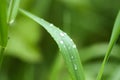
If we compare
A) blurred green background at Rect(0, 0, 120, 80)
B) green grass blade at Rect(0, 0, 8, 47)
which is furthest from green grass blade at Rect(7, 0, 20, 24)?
blurred green background at Rect(0, 0, 120, 80)

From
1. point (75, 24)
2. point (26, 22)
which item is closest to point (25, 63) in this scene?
point (26, 22)

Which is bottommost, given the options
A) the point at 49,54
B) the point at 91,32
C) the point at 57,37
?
the point at 49,54

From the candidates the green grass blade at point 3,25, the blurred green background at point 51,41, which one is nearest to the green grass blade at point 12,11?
the green grass blade at point 3,25

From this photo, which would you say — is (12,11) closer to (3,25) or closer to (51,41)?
(3,25)

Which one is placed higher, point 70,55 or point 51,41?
point 70,55

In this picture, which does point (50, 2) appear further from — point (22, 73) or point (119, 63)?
point (119, 63)

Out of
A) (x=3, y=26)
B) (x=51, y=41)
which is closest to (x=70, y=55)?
(x=3, y=26)

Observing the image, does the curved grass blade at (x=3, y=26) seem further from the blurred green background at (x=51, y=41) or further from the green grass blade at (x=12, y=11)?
the blurred green background at (x=51, y=41)

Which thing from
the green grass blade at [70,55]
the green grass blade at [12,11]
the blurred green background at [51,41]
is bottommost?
the blurred green background at [51,41]
